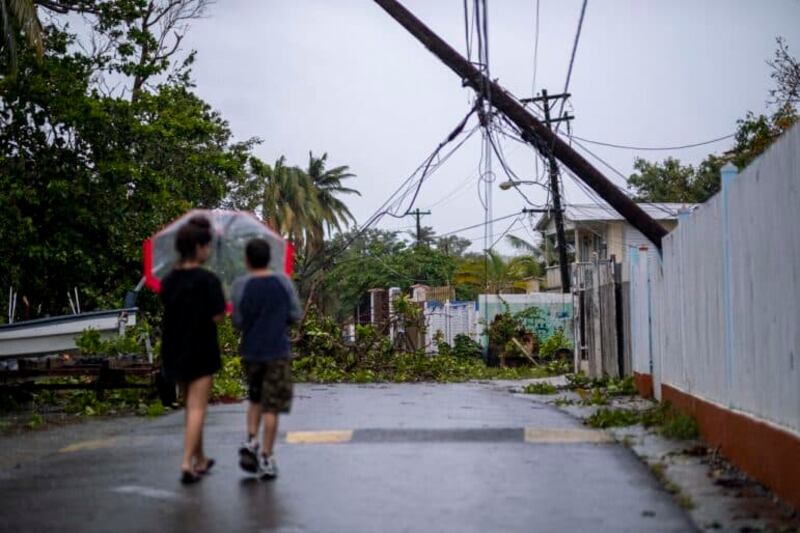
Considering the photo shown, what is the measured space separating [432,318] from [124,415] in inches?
1304

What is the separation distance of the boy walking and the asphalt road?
259 mm

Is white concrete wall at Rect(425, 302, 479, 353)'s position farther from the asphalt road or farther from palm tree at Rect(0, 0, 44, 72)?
the asphalt road

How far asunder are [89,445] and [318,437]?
87.5 inches

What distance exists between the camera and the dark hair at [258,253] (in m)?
8.65

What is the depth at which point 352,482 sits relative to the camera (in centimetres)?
846

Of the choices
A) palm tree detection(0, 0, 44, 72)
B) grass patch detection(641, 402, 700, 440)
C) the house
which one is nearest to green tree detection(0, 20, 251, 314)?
palm tree detection(0, 0, 44, 72)

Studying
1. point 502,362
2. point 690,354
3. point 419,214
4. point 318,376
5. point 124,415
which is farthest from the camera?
point 419,214

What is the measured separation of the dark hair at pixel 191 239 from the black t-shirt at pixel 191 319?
12 centimetres

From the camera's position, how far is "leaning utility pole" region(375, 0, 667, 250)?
21.5 m

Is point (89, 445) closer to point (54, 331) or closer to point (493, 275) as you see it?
point (54, 331)

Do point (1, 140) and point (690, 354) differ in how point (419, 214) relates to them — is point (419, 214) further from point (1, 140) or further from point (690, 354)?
point (690, 354)

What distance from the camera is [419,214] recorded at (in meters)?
78.4

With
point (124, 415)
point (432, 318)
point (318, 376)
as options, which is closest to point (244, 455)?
point (124, 415)

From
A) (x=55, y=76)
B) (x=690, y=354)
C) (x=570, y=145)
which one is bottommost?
(x=690, y=354)
